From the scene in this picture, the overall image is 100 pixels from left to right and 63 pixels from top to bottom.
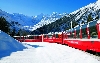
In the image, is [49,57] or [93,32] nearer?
[49,57]

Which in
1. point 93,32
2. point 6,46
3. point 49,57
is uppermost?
point 93,32

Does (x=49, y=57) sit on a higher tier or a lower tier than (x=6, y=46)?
lower

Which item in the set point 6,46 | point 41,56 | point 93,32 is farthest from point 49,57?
point 6,46

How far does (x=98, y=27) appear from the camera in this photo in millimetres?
16953

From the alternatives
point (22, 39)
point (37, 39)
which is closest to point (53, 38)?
point (37, 39)

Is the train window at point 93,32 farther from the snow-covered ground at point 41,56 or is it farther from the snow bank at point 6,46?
the snow bank at point 6,46

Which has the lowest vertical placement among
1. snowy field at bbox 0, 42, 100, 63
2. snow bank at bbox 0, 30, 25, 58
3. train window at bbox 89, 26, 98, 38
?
snowy field at bbox 0, 42, 100, 63

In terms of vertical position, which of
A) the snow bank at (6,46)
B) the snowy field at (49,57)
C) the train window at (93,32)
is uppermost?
the train window at (93,32)

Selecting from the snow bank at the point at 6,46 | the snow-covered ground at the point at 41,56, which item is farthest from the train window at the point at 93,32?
the snow bank at the point at 6,46

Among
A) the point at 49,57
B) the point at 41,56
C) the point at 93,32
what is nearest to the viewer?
the point at 49,57

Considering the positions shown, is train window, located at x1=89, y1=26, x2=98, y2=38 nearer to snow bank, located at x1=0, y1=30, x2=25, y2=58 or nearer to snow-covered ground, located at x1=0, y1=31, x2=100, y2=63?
snow-covered ground, located at x1=0, y1=31, x2=100, y2=63

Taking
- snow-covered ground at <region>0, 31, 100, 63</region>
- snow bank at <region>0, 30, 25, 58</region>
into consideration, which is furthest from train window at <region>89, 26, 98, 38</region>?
snow bank at <region>0, 30, 25, 58</region>

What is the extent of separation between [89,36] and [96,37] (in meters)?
2.19

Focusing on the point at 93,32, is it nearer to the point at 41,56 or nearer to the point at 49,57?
the point at 49,57
